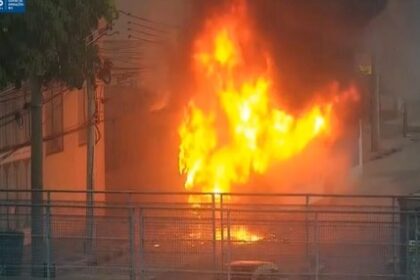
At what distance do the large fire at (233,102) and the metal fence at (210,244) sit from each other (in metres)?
9.49

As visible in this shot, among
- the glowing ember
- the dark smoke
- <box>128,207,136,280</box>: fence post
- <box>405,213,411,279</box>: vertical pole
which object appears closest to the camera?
<box>405,213,411,279</box>: vertical pole

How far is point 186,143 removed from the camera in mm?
19453

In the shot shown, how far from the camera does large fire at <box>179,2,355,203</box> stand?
1886 centimetres

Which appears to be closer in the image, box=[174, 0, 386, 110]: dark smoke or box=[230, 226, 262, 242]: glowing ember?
box=[230, 226, 262, 242]: glowing ember

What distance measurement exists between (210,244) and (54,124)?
791 cm

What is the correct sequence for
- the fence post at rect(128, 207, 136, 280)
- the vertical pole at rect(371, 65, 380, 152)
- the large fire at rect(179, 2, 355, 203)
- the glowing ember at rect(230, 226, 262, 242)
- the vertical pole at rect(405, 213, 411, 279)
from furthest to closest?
the vertical pole at rect(371, 65, 380, 152) < the large fire at rect(179, 2, 355, 203) < the glowing ember at rect(230, 226, 262, 242) < the fence post at rect(128, 207, 136, 280) < the vertical pole at rect(405, 213, 411, 279)

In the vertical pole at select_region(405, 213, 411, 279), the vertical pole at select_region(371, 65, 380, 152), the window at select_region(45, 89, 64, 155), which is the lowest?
the vertical pole at select_region(405, 213, 411, 279)

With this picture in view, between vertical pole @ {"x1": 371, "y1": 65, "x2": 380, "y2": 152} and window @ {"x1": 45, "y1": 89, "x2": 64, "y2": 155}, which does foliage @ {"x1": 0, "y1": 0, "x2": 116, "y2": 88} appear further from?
vertical pole @ {"x1": 371, "y1": 65, "x2": 380, "y2": 152}

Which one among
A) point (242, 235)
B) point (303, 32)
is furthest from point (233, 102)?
point (242, 235)

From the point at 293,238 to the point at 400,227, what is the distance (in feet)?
3.78

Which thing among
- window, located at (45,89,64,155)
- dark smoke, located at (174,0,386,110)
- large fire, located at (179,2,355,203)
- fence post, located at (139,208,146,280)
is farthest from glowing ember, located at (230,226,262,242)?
dark smoke, located at (174,0,386,110)

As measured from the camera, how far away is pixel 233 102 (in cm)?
1903

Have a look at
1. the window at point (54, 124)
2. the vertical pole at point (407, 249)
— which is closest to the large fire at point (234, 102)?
the window at point (54, 124)

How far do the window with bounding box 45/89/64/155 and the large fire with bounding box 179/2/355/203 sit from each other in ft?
12.2
